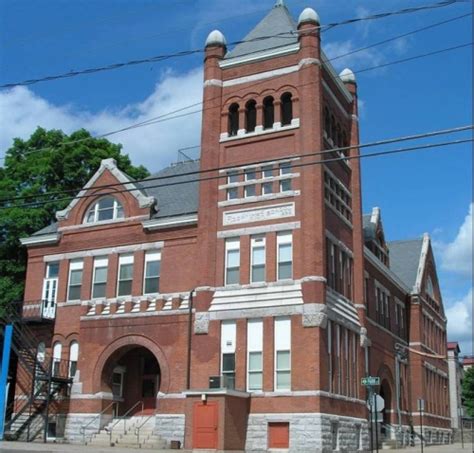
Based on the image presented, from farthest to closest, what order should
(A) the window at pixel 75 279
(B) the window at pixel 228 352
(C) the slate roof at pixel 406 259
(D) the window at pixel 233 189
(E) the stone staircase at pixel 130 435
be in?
(C) the slate roof at pixel 406 259, (A) the window at pixel 75 279, (D) the window at pixel 233 189, (B) the window at pixel 228 352, (E) the stone staircase at pixel 130 435

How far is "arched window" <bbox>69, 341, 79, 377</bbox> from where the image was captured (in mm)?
35406

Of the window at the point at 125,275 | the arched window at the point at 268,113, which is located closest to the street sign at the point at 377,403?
the window at the point at 125,275

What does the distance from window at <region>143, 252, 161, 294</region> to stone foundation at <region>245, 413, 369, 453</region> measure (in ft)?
27.1

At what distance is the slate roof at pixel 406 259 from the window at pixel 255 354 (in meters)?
24.9

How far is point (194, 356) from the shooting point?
32406 mm

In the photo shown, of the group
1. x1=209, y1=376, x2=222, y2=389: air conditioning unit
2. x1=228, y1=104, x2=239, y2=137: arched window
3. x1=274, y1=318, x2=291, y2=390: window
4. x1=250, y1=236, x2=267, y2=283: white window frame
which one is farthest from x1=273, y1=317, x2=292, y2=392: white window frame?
x1=228, y1=104, x2=239, y2=137: arched window

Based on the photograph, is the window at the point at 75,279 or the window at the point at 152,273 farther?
the window at the point at 75,279

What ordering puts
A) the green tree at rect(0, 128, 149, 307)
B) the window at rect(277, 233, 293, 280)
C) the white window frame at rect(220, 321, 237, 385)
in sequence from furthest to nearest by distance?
the green tree at rect(0, 128, 149, 307)
the window at rect(277, 233, 293, 280)
the white window frame at rect(220, 321, 237, 385)

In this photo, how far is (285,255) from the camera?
107 ft

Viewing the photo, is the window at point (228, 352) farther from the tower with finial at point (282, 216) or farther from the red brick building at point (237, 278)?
the tower with finial at point (282, 216)

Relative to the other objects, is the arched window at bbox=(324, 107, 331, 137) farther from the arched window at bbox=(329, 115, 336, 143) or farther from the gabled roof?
the gabled roof

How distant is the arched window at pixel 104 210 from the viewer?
123 feet

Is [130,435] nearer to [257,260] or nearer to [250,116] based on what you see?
[257,260]

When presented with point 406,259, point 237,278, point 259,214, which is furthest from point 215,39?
point 406,259
